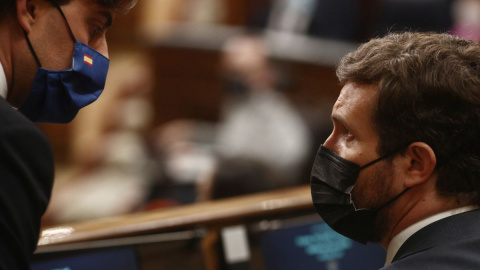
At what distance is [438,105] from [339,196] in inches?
9.7

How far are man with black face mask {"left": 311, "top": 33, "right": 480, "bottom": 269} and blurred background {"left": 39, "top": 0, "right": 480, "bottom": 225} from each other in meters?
0.97

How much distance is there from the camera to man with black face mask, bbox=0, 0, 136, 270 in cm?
84

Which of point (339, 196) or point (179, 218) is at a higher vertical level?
point (339, 196)

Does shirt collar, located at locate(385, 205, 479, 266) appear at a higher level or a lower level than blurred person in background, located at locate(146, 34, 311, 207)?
higher

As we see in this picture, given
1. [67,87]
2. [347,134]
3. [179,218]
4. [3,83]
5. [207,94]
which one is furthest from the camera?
[207,94]

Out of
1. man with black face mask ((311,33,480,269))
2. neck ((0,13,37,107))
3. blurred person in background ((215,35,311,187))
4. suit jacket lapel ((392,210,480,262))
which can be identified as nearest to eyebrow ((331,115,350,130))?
man with black face mask ((311,33,480,269))

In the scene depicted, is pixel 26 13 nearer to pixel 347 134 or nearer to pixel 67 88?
pixel 67 88

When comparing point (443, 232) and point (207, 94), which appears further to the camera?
point (207, 94)

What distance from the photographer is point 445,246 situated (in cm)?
103

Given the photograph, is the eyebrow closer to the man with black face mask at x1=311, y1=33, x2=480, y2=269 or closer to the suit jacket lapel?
the man with black face mask at x1=311, y1=33, x2=480, y2=269

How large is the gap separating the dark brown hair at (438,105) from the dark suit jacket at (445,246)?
2.3 inches

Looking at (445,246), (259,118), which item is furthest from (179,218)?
(259,118)

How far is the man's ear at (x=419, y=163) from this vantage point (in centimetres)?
110

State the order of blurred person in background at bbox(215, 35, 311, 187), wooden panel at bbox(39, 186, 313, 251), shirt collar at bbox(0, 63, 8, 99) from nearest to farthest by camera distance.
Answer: shirt collar at bbox(0, 63, 8, 99) → wooden panel at bbox(39, 186, 313, 251) → blurred person in background at bbox(215, 35, 311, 187)
